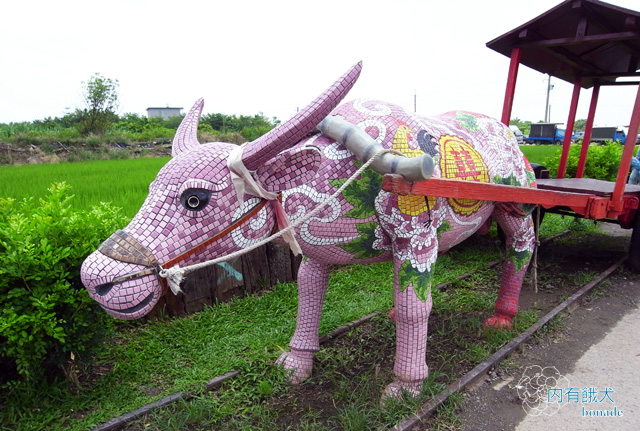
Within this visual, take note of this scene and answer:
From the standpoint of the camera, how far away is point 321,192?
6.29ft

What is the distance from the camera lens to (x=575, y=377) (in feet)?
9.02

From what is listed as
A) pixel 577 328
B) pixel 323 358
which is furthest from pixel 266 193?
pixel 577 328

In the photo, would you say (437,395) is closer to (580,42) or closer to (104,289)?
(104,289)

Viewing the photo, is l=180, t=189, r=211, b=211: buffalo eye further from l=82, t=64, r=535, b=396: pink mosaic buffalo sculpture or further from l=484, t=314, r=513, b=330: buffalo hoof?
l=484, t=314, r=513, b=330: buffalo hoof

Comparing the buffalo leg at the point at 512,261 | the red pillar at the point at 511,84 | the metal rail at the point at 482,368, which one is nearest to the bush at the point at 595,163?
the metal rail at the point at 482,368

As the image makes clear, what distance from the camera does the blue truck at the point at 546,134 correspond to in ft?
105

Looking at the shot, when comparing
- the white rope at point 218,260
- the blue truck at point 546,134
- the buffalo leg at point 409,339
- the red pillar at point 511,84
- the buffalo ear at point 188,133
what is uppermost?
the red pillar at point 511,84

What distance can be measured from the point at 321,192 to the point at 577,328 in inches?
107

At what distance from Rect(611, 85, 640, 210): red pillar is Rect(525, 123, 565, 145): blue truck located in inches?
1276

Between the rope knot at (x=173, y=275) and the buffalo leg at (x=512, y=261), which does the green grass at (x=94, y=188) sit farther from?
the buffalo leg at (x=512, y=261)

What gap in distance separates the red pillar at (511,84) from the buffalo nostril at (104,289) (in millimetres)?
3463

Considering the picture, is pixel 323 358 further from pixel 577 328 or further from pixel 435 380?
pixel 577 328

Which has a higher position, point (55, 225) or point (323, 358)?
point (55, 225)

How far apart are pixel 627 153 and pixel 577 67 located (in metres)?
1.41
